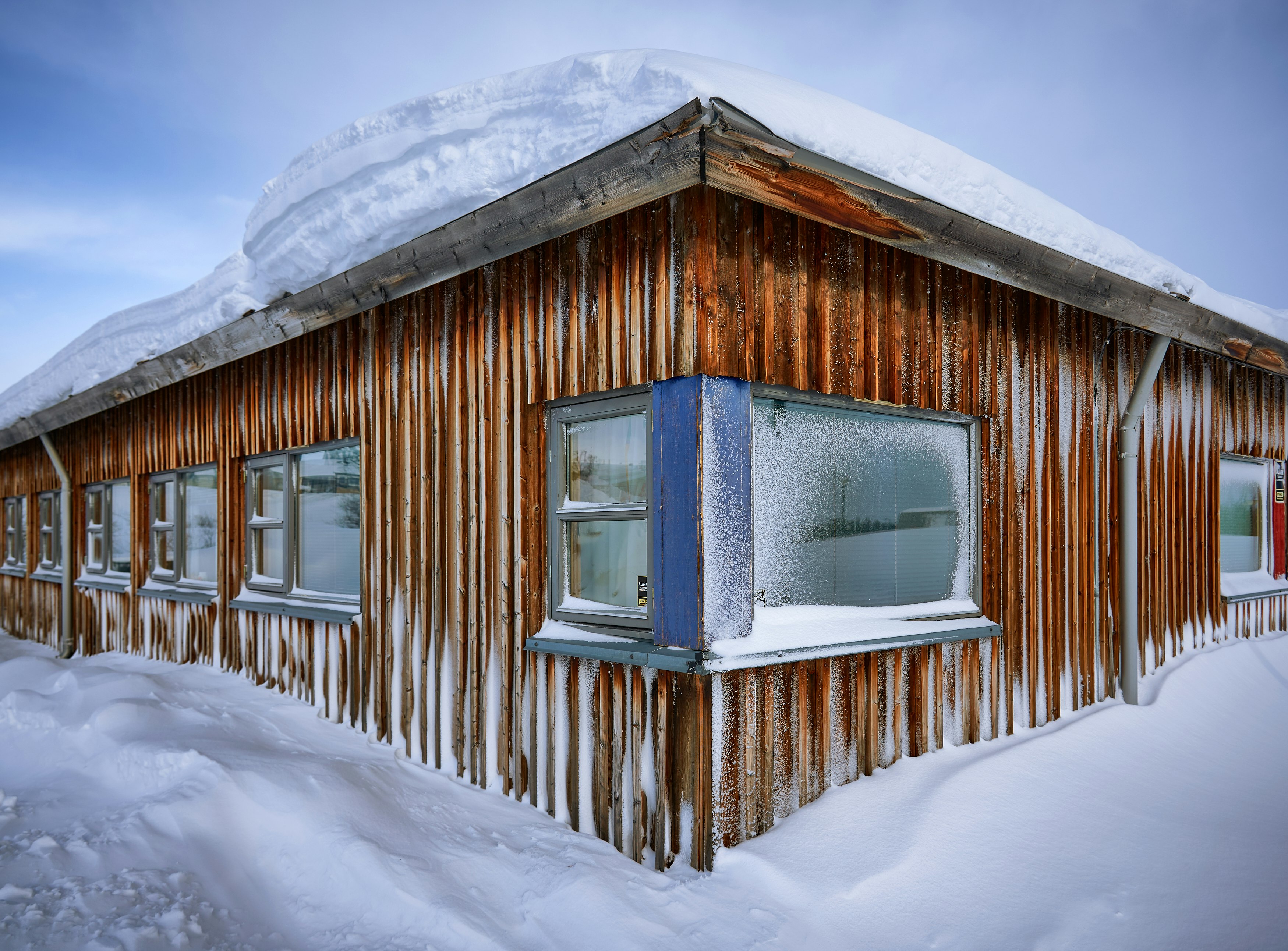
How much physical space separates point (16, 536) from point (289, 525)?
9.51m

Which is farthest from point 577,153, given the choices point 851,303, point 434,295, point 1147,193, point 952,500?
point 1147,193

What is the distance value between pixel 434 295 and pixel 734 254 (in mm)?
2096

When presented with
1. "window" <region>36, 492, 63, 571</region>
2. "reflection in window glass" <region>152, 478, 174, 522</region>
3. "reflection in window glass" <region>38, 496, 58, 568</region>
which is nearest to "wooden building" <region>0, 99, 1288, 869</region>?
"reflection in window glass" <region>152, 478, 174, 522</region>

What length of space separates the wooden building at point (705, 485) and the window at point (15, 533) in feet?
25.3

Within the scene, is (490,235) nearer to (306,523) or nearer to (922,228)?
(922,228)

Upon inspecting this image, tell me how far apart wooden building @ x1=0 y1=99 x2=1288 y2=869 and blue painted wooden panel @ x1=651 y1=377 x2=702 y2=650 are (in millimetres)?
14

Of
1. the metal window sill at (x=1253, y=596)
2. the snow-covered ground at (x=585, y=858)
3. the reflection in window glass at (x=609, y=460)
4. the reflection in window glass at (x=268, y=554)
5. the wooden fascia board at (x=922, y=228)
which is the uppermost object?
the wooden fascia board at (x=922, y=228)

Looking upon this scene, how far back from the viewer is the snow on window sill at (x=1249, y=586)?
21.5 feet

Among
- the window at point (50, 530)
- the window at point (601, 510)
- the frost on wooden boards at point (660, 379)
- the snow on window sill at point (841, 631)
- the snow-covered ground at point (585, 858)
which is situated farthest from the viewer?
the window at point (50, 530)

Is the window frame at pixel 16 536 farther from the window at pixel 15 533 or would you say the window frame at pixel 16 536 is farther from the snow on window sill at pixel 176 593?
the snow on window sill at pixel 176 593

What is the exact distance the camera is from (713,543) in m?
3.00

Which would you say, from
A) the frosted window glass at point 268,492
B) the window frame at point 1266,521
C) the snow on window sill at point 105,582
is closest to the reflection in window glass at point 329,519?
the frosted window glass at point 268,492

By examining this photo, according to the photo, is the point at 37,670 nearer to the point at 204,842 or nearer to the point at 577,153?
the point at 204,842

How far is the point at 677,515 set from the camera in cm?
305
